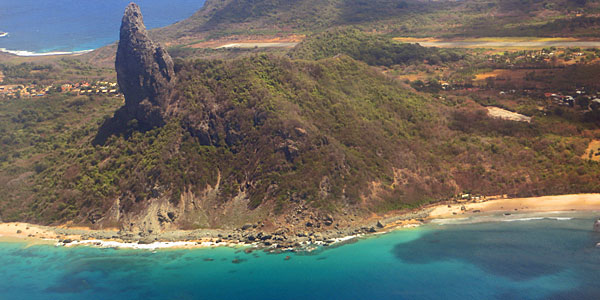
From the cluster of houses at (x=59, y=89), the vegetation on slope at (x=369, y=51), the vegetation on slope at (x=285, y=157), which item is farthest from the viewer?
the vegetation on slope at (x=369, y=51)

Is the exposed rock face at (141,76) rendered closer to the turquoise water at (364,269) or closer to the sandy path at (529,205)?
the turquoise water at (364,269)

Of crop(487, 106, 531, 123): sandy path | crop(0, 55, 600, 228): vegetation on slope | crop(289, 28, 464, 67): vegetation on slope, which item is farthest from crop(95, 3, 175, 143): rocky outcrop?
crop(289, 28, 464, 67): vegetation on slope

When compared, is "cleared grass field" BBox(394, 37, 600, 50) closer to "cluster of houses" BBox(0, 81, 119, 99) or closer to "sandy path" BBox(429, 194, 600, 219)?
"sandy path" BBox(429, 194, 600, 219)

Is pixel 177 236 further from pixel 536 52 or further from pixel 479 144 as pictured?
pixel 536 52

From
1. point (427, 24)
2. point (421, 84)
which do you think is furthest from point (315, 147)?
point (427, 24)

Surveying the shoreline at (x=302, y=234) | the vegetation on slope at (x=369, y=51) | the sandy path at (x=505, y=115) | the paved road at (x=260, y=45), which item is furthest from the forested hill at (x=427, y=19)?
the shoreline at (x=302, y=234)
